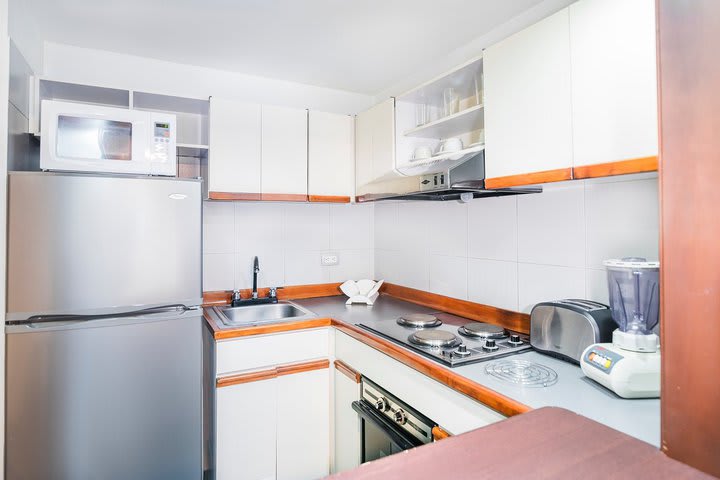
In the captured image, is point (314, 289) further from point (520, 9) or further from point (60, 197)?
point (520, 9)

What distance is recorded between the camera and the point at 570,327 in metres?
1.42

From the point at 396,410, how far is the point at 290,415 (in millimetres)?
698

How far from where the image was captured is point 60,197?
1587mm

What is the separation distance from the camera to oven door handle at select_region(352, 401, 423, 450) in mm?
1487

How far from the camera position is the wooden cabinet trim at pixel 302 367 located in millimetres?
2016

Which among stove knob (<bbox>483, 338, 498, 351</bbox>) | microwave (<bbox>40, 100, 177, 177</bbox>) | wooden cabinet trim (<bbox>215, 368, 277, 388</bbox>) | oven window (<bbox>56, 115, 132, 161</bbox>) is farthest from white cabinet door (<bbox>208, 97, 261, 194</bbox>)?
stove knob (<bbox>483, 338, 498, 351</bbox>)

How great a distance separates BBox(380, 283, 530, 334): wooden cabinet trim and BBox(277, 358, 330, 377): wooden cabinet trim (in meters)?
0.73

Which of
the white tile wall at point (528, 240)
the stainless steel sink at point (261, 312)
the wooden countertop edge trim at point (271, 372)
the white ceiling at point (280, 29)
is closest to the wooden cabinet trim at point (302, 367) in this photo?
the wooden countertop edge trim at point (271, 372)

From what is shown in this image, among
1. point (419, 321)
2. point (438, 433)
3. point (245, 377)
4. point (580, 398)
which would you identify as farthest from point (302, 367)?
point (580, 398)

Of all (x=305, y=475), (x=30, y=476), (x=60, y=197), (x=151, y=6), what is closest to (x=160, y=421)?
(x=30, y=476)

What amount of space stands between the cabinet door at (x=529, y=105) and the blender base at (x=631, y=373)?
561mm

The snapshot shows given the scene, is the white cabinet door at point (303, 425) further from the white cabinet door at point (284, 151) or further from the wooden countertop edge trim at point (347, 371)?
the white cabinet door at point (284, 151)

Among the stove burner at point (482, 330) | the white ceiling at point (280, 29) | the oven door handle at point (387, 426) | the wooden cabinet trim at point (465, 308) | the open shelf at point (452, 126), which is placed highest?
the white ceiling at point (280, 29)

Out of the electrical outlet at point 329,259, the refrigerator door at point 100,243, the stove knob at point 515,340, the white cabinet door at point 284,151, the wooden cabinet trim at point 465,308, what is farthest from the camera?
the electrical outlet at point 329,259
